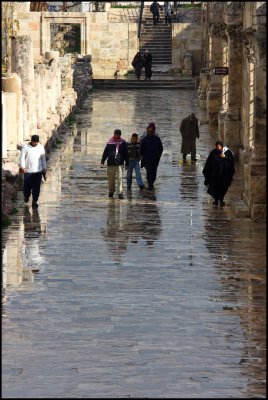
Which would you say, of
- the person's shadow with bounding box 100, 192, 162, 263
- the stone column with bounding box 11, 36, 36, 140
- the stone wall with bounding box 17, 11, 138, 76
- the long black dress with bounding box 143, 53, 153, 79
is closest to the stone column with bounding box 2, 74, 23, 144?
the stone column with bounding box 11, 36, 36, 140

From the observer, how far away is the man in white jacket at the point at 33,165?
22875 millimetres

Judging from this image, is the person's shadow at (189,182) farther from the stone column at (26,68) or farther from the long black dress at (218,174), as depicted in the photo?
the stone column at (26,68)

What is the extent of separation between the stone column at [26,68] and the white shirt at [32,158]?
6.87 meters

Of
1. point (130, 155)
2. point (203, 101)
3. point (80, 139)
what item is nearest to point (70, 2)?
point (203, 101)

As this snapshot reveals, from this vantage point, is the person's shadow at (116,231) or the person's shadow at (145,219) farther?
the person's shadow at (145,219)

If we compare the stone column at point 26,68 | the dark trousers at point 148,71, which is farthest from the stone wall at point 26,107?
the dark trousers at point 148,71

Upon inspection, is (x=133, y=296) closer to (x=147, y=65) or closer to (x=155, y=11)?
(x=147, y=65)

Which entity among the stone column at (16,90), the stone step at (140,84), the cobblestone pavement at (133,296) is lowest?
the cobblestone pavement at (133,296)

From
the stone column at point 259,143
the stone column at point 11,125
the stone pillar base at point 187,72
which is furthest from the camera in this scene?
the stone pillar base at point 187,72

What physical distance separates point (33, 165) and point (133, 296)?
7.10 metres

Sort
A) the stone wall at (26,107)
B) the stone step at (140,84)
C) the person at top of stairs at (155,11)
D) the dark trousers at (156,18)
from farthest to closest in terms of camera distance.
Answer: the dark trousers at (156,18) < the person at top of stairs at (155,11) < the stone step at (140,84) < the stone wall at (26,107)

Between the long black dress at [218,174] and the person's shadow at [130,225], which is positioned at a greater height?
the long black dress at [218,174]

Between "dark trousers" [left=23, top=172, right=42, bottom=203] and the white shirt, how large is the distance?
0.30 ft

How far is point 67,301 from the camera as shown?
1591cm
